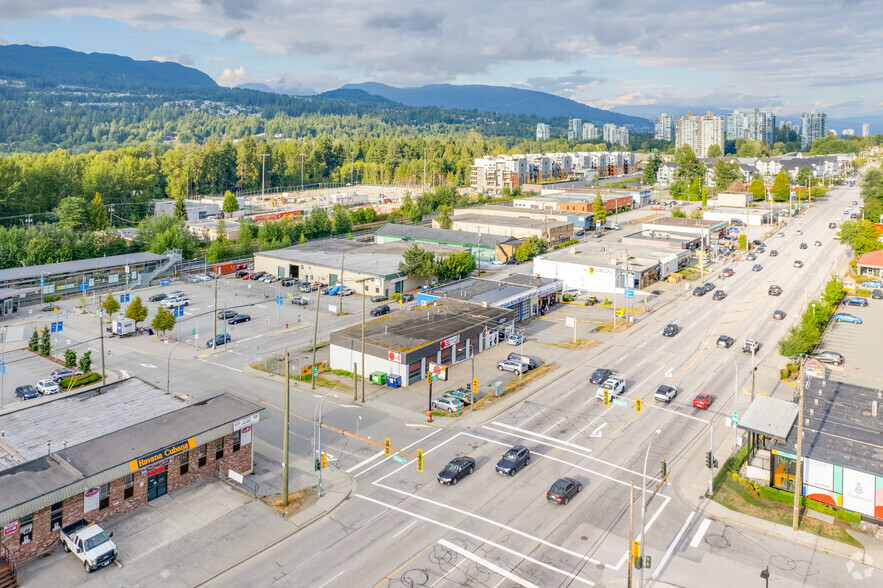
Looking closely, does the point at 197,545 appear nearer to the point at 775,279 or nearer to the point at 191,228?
the point at 775,279

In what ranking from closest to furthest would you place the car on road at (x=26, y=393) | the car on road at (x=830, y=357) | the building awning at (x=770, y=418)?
the building awning at (x=770, y=418)
the car on road at (x=26, y=393)
the car on road at (x=830, y=357)

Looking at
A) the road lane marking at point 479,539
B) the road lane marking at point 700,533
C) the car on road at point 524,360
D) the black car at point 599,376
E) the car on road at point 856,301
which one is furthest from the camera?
the car on road at point 856,301

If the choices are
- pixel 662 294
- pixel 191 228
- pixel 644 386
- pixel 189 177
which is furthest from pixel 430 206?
pixel 644 386

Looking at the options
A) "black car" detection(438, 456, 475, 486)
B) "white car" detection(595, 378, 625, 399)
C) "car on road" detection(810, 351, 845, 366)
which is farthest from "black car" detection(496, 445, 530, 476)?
"car on road" detection(810, 351, 845, 366)

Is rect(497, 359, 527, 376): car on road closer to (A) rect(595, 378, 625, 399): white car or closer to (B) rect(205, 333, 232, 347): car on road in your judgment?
(A) rect(595, 378, 625, 399): white car

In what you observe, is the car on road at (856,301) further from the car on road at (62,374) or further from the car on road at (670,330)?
the car on road at (62,374)

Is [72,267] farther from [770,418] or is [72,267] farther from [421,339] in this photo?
[770,418]

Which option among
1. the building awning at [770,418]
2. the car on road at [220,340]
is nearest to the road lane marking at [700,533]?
the building awning at [770,418]
